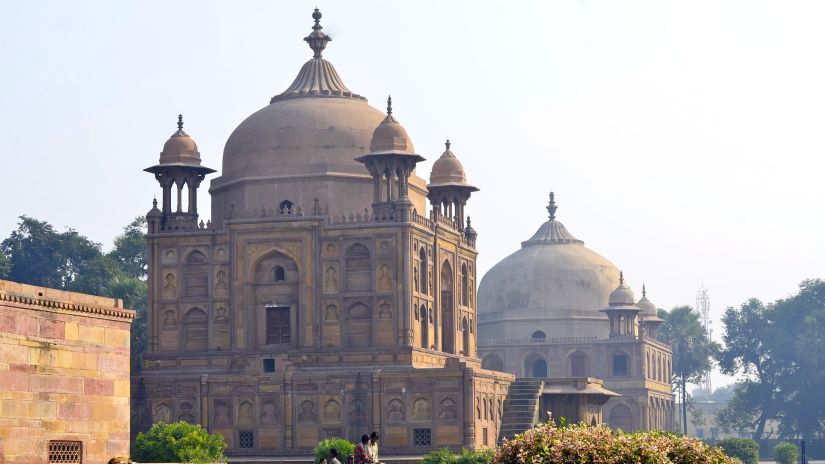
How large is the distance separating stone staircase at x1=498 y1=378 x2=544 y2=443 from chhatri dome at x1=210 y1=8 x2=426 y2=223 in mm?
9090

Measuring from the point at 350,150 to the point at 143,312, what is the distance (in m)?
19.6

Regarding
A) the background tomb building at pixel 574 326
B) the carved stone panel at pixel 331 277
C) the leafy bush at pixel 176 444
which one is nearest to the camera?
the leafy bush at pixel 176 444

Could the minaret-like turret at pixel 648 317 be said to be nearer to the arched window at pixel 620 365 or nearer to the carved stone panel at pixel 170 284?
the arched window at pixel 620 365

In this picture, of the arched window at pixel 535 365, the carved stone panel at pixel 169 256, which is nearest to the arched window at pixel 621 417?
the arched window at pixel 535 365

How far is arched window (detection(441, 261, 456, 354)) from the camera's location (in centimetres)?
6919

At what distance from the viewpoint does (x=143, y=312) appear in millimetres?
82438

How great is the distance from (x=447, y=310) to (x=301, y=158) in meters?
8.82

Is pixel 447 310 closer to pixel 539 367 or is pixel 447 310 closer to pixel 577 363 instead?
pixel 577 363

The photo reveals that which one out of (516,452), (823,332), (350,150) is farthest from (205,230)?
(823,332)

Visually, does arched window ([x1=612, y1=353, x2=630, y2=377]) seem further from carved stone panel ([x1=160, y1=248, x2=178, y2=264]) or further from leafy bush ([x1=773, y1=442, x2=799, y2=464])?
carved stone panel ([x1=160, y1=248, x2=178, y2=264])

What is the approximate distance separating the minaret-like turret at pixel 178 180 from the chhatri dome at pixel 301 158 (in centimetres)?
154

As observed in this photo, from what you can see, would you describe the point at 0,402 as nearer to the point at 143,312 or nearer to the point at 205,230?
the point at 205,230

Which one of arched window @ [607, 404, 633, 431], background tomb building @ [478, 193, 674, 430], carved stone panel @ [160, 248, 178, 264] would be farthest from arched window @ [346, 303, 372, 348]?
arched window @ [607, 404, 633, 431]

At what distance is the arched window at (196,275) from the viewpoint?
217 ft
